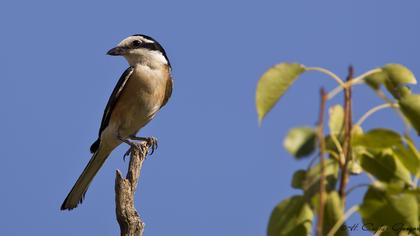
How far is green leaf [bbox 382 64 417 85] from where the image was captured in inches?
69.1

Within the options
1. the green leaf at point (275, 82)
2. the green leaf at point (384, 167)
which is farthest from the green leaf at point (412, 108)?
the green leaf at point (275, 82)

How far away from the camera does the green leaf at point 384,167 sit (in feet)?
5.70

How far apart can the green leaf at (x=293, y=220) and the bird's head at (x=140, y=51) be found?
577cm

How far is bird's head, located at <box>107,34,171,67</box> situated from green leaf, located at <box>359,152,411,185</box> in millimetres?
5700

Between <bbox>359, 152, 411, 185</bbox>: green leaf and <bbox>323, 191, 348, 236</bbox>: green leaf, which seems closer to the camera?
<bbox>323, 191, 348, 236</bbox>: green leaf

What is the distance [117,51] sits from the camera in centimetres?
734

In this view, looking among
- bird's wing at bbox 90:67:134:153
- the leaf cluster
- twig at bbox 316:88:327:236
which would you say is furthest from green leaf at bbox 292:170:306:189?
bird's wing at bbox 90:67:134:153

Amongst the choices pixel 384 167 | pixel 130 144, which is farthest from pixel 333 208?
pixel 130 144

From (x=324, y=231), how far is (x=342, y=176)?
0.17m

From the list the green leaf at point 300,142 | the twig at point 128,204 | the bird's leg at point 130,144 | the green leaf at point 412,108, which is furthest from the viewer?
the bird's leg at point 130,144

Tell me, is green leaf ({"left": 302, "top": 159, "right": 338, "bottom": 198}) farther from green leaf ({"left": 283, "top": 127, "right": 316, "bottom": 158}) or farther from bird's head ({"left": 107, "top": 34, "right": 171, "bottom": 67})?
bird's head ({"left": 107, "top": 34, "right": 171, "bottom": 67})

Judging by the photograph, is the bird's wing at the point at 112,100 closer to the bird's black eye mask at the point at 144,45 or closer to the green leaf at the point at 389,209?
the bird's black eye mask at the point at 144,45

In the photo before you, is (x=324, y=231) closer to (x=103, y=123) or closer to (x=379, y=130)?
(x=379, y=130)

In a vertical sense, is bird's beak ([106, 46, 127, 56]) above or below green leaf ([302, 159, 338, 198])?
above
